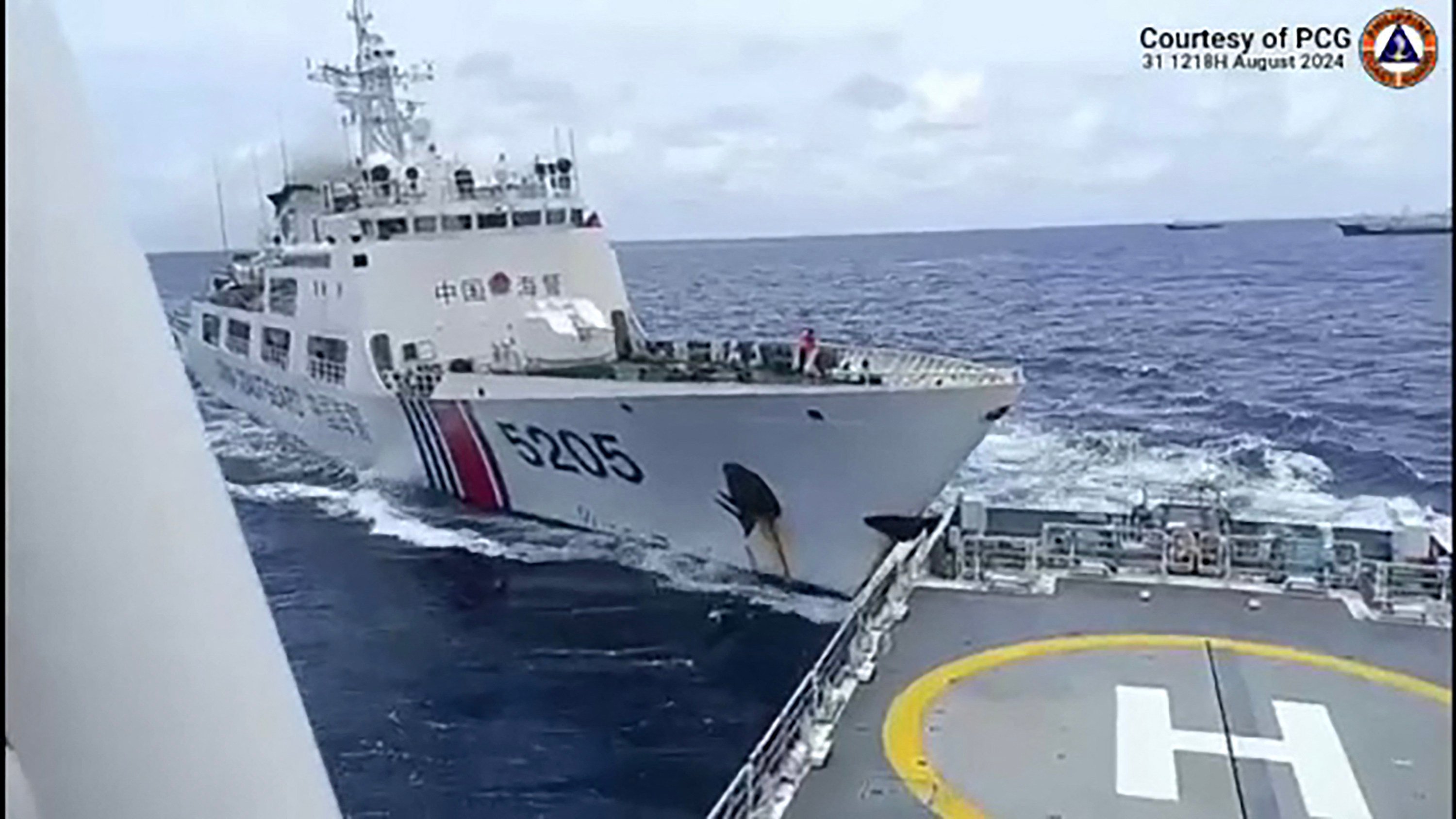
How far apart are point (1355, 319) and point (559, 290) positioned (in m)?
18.5

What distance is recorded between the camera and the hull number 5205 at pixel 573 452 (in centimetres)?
1152

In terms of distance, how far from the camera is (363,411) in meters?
14.4

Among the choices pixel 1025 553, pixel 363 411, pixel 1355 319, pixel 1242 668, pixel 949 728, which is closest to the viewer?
pixel 949 728

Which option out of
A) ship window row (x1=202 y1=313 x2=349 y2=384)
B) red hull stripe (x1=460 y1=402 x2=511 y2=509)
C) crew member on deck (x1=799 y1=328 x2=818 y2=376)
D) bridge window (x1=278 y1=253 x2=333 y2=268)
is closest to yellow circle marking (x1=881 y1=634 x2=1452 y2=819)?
crew member on deck (x1=799 y1=328 x2=818 y2=376)

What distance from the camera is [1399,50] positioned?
1990mm

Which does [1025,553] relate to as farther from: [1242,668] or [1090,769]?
[1090,769]

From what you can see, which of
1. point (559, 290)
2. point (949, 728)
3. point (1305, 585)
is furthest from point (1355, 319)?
point (949, 728)

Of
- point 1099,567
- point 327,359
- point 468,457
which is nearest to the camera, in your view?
point 1099,567

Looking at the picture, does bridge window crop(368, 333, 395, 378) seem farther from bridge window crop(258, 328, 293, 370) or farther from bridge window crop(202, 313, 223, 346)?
bridge window crop(202, 313, 223, 346)

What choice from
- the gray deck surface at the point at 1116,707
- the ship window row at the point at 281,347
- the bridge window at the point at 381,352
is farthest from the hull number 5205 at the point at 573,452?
the gray deck surface at the point at 1116,707

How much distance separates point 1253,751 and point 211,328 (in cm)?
1999

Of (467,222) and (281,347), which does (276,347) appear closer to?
(281,347)

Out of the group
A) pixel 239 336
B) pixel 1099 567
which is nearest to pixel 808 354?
pixel 1099 567

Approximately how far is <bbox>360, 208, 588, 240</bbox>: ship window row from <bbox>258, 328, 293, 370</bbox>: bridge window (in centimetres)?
276
